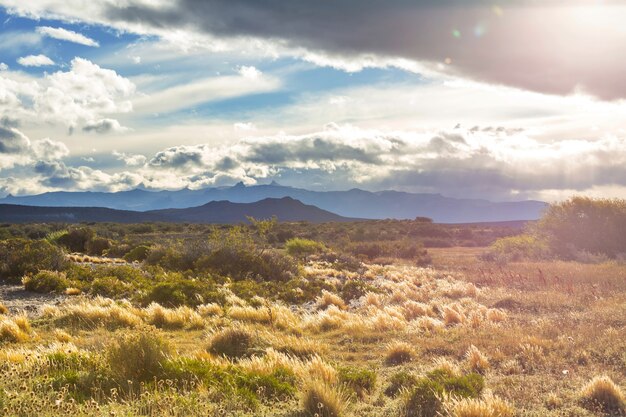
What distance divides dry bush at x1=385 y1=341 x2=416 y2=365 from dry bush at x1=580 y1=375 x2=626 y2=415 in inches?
147

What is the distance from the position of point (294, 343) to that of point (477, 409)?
17.2 ft

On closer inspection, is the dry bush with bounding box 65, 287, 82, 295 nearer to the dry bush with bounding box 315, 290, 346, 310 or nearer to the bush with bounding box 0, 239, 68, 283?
the bush with bounding box 0, 239, 68, 283

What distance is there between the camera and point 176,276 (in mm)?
21594

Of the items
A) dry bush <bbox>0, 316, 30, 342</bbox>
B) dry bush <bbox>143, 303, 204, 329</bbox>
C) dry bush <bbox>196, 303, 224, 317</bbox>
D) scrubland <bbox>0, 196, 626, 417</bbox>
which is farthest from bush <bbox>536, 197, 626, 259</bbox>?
dry bush <bbox>0, 316, 30, 342</bbox>

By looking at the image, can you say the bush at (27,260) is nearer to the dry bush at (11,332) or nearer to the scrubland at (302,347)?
the scrubland at (302,347)

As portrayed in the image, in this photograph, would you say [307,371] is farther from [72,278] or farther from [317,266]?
[317,266]

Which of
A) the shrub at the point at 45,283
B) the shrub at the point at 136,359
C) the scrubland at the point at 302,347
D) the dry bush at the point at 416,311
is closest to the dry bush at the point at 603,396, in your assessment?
the scrubland at the point at 302,347

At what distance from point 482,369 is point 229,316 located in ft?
26.2

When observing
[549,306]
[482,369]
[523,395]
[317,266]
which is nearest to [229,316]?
[482,369]

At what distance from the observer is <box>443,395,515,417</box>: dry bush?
6.46 metres

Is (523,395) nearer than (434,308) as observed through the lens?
Yes

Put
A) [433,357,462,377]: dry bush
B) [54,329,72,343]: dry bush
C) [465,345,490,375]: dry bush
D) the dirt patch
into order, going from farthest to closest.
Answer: the dirt patch < [54,329,72,343]: dry bush < [465,345,490,375]: dry bush < [433,357,462,377]: dry bush

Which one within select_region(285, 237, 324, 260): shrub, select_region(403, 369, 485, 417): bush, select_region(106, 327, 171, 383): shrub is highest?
select_region(106, 327, 171, 383): shrub

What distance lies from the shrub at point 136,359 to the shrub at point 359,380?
2960 mm
